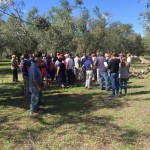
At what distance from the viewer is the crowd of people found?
11.1 meters

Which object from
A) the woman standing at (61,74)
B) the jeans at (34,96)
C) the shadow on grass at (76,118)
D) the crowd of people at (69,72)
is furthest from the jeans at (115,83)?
the woman standing at (61,74)

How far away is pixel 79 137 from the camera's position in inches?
338

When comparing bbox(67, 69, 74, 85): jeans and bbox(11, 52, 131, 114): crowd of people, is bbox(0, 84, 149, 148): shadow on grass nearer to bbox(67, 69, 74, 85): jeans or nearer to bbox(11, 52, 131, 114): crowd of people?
bbox(11, 52, 131, 114): crowd of people

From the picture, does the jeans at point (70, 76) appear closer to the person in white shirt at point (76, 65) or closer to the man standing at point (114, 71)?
the person in white shirt at point (76, 65)

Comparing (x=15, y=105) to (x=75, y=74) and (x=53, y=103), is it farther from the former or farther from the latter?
(x=75, y=74)

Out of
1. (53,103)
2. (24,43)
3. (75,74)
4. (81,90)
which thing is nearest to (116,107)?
(53,103)

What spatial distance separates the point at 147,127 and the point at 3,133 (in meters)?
3.85

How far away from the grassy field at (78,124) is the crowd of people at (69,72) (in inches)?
27.9

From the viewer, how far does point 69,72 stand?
20.2 meters

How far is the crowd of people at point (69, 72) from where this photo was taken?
36.5 ft

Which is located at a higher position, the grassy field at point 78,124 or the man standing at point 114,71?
the man standing at point 114,71

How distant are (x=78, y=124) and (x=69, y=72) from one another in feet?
34.1

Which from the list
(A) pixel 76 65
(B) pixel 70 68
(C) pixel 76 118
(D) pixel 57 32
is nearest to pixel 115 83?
(C) pixel 76 118

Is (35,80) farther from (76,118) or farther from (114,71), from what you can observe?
(114,71)
